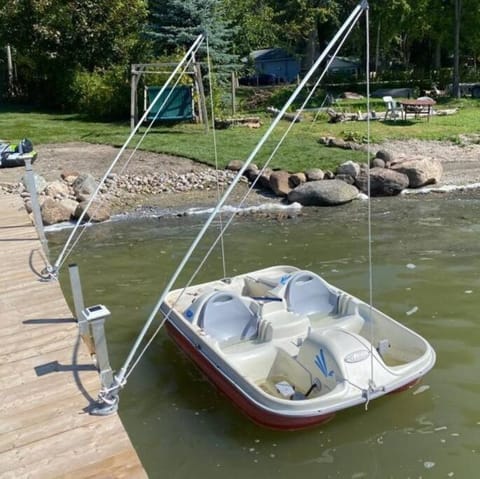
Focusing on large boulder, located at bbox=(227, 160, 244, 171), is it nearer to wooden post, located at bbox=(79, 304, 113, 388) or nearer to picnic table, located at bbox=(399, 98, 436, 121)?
picnic table, located at bbox=(399, 98, 436, 121)

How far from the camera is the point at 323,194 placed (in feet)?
51.9

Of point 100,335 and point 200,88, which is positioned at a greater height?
point 200,88

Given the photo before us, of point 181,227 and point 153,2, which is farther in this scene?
point 153,2

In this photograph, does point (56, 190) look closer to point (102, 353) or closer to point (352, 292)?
point (352, 292)

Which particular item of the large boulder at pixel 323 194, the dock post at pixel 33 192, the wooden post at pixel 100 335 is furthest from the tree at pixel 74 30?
the wooden post at pixel 100 335

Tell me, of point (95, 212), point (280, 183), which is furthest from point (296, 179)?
point (95, 212)

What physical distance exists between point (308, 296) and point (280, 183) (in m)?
8.57

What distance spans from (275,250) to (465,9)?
89.9 feet

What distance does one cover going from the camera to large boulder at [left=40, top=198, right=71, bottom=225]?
14750 millimetres

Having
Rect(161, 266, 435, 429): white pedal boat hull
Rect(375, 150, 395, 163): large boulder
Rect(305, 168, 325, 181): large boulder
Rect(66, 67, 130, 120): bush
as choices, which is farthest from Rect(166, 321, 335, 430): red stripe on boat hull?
Rect(66, 67, 130, 120): bush

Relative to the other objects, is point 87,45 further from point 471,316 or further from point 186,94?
point 471,316

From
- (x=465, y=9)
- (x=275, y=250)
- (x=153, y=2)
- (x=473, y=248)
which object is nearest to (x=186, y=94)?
(x=153, y=2)

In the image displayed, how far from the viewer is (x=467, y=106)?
99.1 feet

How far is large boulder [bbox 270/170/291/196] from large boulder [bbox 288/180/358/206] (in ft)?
0.92
